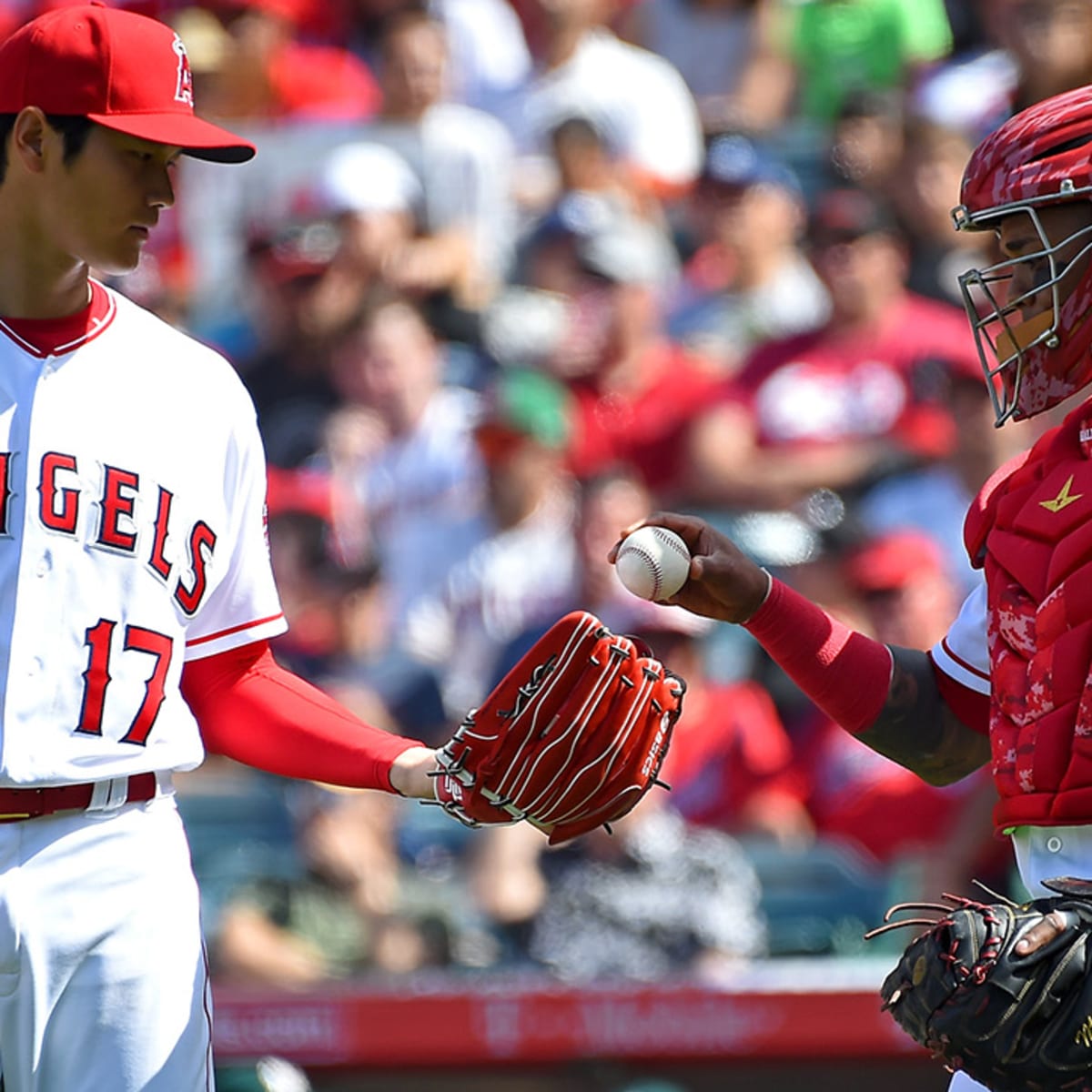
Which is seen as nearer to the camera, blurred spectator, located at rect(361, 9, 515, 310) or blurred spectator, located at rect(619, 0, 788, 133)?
blurred spectator, located at rect(361, 9, 515, 310)

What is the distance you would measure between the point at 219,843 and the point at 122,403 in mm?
3492

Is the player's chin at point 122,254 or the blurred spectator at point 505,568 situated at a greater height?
the player's chin at point 122,254

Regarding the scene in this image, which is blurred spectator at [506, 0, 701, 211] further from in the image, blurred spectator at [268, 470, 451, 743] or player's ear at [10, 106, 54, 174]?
player's ear at [10, 106, 54, 174]

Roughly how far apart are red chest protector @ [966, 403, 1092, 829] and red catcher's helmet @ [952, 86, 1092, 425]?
8 cm

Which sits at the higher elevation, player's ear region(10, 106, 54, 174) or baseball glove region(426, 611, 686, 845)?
player's ear region(10, 106, 54, 174)

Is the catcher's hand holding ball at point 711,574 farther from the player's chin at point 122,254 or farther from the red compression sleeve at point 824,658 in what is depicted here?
the player's chin at point 122,254

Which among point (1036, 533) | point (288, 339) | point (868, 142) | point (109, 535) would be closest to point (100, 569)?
point (109, 535)

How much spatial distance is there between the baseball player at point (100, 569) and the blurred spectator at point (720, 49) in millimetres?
→ 5126

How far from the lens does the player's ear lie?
2.86 meters

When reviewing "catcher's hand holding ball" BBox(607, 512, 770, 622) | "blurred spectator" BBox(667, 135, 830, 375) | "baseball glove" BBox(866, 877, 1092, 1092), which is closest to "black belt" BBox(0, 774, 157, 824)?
"catcher's hand holding ball" BBox(607, 512, 770, 622)

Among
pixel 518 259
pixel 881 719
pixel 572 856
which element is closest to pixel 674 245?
pixel 518 259

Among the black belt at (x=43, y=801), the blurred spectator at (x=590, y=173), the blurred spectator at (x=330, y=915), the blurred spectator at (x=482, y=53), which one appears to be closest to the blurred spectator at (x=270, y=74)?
the blurred spectator at (x=482, y=53)

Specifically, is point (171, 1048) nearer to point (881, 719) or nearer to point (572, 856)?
point (881, 719)

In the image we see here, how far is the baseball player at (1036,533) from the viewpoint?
8.62 ft
